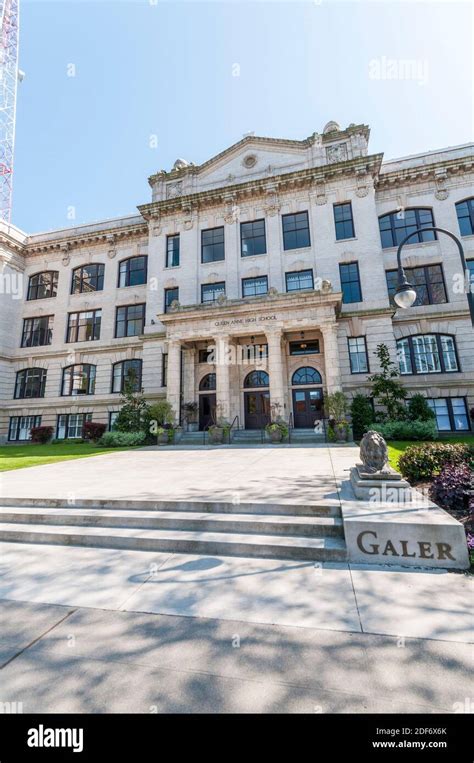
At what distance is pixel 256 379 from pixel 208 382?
3.50 metres

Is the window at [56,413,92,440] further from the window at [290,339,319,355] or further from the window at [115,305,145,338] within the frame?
the window at [290,339,319,355]

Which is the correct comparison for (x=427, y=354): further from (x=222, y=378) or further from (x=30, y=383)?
(x=30, y=383)

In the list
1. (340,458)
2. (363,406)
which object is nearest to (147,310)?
(363,406)

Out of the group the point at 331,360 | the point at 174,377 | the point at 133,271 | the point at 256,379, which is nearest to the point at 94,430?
the point at 174,377

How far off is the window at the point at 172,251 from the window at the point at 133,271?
2668 mm

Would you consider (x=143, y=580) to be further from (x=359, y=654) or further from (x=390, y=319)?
(x=390, y=319)

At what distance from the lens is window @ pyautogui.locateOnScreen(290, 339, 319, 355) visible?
74.2 ft

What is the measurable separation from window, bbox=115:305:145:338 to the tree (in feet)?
59.8

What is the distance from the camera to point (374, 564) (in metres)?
4.71

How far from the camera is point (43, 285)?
31062 mm

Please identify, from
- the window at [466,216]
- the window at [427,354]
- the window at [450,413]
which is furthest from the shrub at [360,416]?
the window at [466,216]

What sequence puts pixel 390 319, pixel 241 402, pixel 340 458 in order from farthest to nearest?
pixel 241 402 < pixel 390 319 < pixel 340 458

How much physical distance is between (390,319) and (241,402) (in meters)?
11.1
